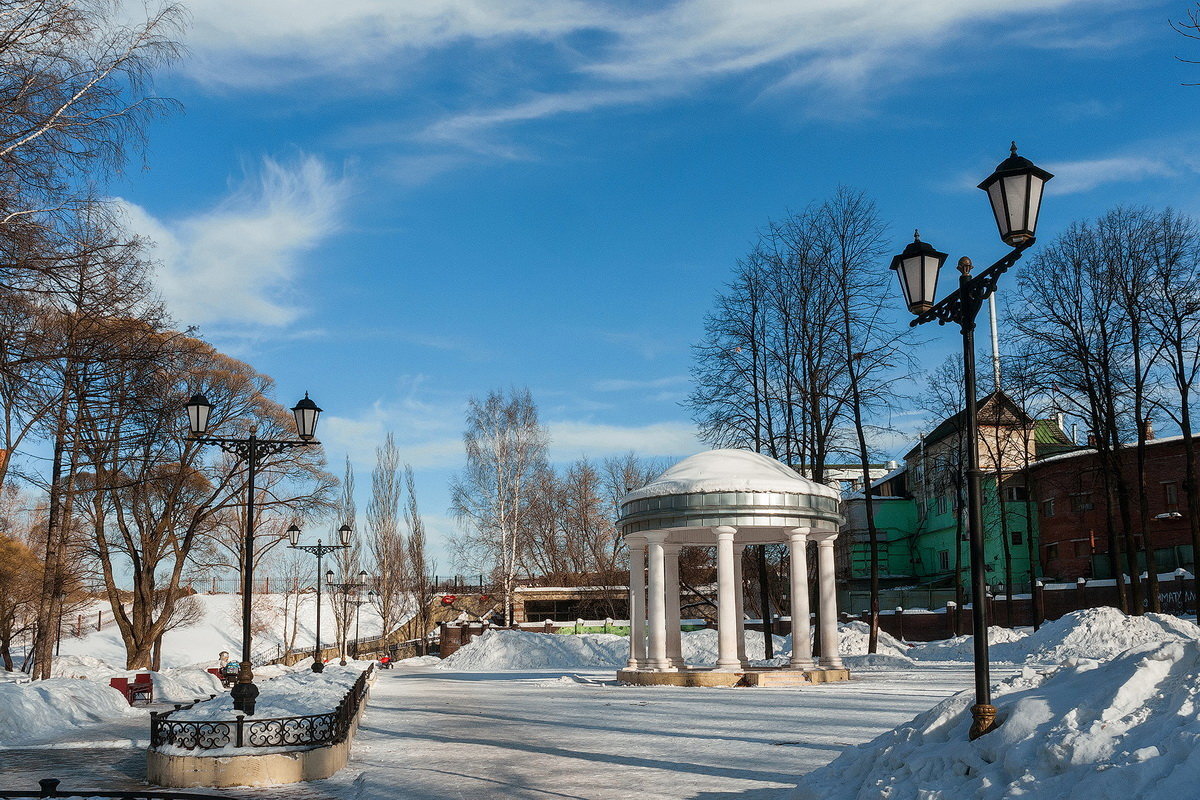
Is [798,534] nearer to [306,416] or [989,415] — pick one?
[306,416]

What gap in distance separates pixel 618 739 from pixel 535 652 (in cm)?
3077

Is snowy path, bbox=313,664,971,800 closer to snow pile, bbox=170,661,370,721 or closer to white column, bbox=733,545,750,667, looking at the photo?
snow pile, bbox=170,661,370,721

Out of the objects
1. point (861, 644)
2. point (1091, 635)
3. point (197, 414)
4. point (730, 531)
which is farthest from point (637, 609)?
point (197, 414)

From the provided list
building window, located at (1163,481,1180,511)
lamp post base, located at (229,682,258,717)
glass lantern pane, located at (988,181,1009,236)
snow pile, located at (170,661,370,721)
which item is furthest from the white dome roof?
building window, located at (1163,481,1180,511)

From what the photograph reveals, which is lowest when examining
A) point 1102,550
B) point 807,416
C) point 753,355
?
point 1102,550

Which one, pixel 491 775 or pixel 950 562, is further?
pixel 950 562

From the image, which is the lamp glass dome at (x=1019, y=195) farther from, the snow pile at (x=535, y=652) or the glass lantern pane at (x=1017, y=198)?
the snow pile at (x=535, y=652)

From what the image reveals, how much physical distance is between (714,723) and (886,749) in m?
7.28

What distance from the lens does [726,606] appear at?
952 inches

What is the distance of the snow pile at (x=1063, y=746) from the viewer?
19.7ft

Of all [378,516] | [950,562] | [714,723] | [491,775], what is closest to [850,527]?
[950,562]

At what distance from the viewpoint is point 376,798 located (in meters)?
9.77

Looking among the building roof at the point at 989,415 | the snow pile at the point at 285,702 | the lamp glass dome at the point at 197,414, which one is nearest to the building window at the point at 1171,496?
the building roof at the point at 989,415

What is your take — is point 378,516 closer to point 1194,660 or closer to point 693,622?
point 693,622
